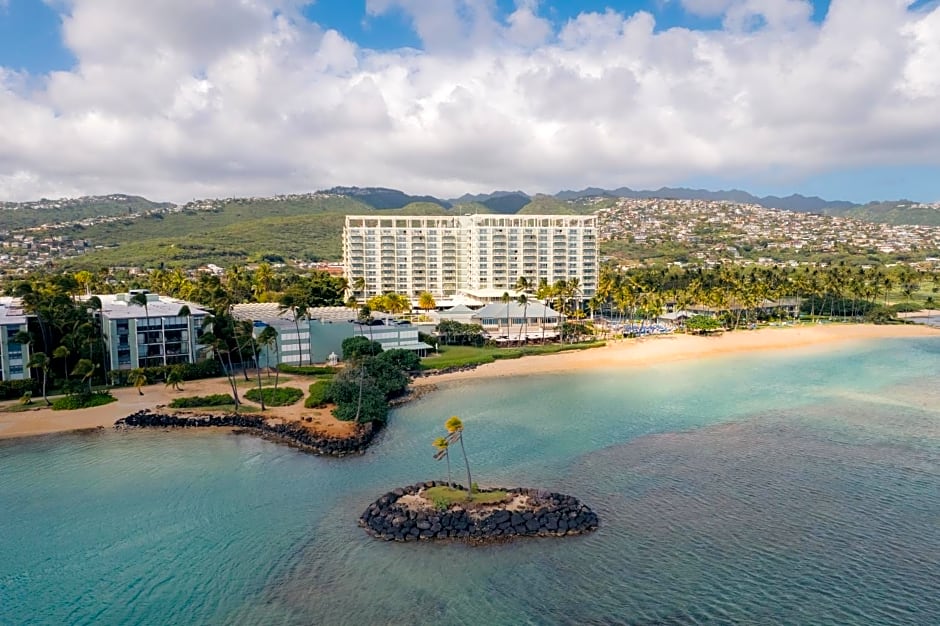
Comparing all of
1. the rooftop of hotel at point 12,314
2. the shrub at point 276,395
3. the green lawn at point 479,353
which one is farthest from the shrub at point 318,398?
the rooftop of hotel at point 12,314

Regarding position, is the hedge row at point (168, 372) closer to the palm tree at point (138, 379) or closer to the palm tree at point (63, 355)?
the palm tree at point (138, 379)

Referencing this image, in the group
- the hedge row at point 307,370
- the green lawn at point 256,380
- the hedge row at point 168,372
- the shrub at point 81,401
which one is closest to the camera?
the shrub at point 81,401

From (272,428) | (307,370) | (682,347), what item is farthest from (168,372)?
(682,347)

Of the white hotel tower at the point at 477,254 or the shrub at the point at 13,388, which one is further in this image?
the white hotel tower at the point at 477,254

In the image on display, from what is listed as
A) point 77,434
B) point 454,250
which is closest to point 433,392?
point 77,434

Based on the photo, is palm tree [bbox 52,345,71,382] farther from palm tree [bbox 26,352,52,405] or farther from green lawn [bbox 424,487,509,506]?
green lawn [bbox 424,487,509,506]

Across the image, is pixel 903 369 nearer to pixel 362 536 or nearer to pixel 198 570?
pixel 362 536

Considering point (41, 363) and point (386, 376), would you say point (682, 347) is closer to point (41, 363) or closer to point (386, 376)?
point (386, 376)
